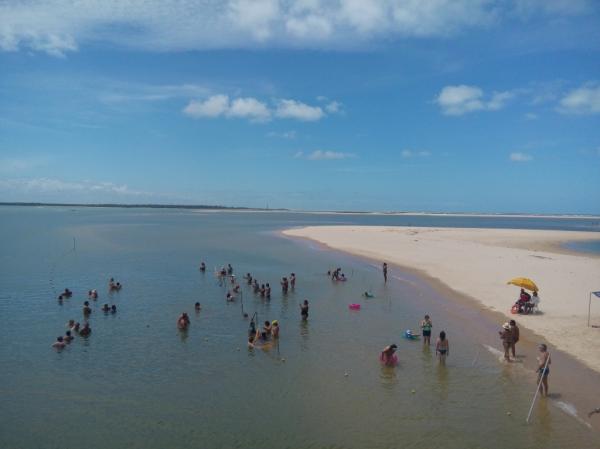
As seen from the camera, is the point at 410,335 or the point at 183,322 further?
the point at 183,322

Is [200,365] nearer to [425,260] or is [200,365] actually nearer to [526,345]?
[526,345]

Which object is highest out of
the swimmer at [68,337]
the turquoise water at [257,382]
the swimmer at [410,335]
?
the swimmer at [410,335]

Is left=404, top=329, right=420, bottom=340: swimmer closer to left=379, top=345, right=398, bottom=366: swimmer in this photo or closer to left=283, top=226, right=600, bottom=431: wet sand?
left=283, top=226, right=600, bottom=431: wet sand

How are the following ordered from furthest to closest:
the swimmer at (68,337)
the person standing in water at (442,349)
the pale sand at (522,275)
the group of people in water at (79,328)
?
the pale sand at (522,275) < the swimmer at (68,337) < the group of people in water at (79,328) < the person standing in water at (442,349)

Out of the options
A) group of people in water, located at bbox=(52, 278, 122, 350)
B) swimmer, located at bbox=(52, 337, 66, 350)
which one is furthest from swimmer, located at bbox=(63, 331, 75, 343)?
swimmer, located at bbox=(52, 337, 66, 350)

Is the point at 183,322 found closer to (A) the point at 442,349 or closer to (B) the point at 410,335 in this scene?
(B) the point at 410,335

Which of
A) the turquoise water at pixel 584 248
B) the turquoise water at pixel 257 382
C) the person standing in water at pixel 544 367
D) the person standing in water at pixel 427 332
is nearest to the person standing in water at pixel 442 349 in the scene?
the turquoise water at pixel 257 382

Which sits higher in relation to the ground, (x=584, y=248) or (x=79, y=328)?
(x=584, y=248)

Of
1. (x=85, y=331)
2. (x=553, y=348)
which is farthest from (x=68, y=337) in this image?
(x=553, y=348)

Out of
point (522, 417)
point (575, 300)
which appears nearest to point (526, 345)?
point (522, 417)

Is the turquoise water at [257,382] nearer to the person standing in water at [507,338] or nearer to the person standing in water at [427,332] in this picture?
the person standing in water at [427,332]

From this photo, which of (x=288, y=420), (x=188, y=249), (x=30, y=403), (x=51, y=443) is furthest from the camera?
(x=188, y=249)
